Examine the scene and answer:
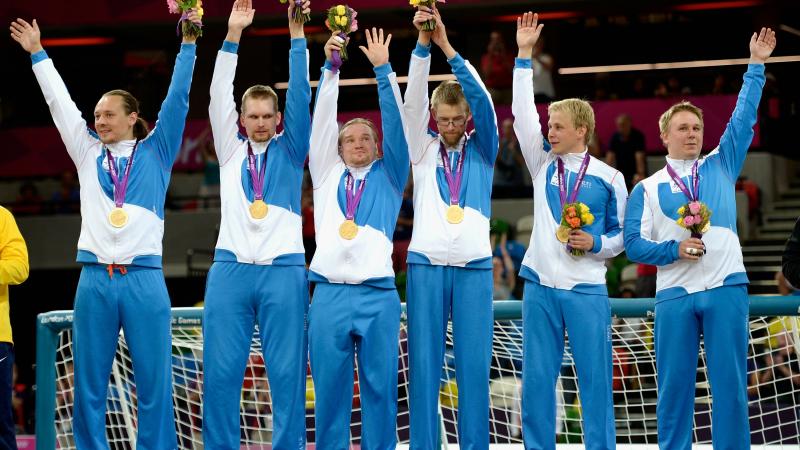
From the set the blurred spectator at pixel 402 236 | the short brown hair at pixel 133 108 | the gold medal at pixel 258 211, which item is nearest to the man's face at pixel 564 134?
the gold medal at pixel 258 211

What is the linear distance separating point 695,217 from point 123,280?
2.98 meters

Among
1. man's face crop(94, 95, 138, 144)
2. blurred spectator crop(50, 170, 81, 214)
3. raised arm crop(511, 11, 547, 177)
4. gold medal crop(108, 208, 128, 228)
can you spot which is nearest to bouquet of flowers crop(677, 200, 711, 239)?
raised arm crop(511, 11, 547, 177)

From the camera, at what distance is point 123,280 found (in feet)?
21.3

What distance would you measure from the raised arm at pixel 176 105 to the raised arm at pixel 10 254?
93cm

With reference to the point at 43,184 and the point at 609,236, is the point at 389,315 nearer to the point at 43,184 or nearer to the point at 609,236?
the point at 609,236

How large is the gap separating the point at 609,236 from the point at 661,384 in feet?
2.69

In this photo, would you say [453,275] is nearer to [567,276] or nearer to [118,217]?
[567,276]

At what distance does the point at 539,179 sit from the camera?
6.68 metres

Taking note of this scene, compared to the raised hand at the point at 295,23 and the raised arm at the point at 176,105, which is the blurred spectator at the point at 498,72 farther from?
the raised arm at the point at 176,105

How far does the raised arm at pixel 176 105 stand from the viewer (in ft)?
22.0

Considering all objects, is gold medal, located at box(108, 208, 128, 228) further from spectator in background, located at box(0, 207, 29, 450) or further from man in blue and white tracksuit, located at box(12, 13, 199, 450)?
spectator in background, located at box(0, 207, 29, 450)

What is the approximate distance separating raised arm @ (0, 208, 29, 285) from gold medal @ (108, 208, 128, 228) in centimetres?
Answer: 57

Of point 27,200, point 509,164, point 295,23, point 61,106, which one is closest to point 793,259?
point 295,23

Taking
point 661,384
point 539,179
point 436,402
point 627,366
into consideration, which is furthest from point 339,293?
point 627,366
